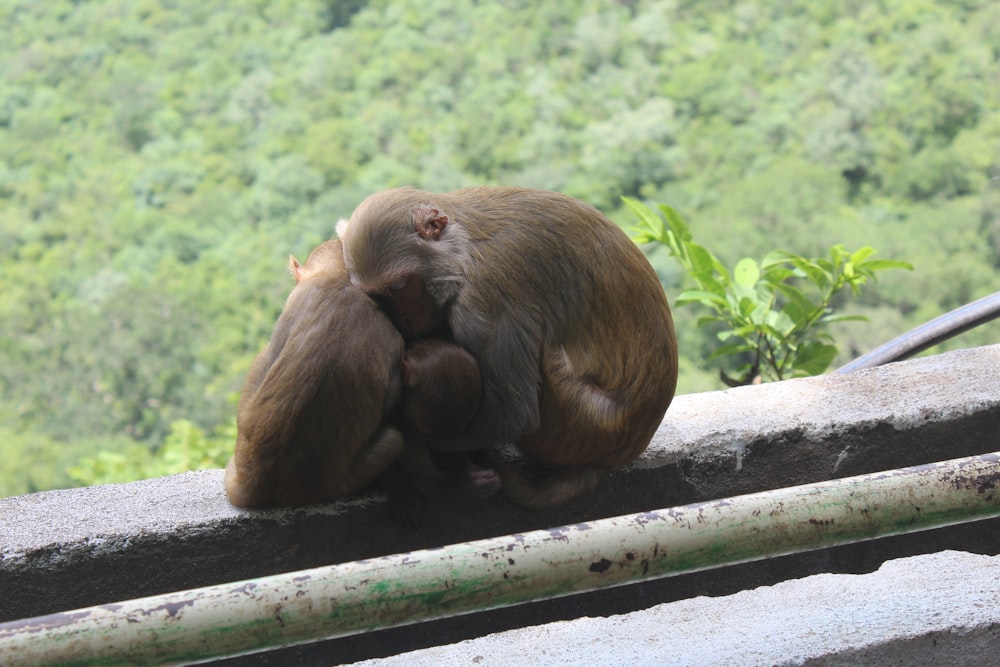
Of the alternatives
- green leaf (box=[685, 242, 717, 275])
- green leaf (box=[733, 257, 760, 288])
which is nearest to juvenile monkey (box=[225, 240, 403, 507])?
green leaf (box=[685, 242, 717, 275])

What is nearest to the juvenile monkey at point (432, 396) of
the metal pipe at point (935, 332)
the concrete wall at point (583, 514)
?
the concrete wall at point (583, 514)

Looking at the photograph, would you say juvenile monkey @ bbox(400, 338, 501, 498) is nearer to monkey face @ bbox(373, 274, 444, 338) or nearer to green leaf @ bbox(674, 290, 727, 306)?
monkey face @ bbox(373, 274, 444, 338)

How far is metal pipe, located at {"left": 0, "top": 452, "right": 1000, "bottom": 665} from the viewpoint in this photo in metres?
1.20

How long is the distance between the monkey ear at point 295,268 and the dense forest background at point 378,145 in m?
15.7

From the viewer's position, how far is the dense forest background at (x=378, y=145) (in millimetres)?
19734

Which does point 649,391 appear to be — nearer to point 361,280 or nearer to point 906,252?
point 361,280

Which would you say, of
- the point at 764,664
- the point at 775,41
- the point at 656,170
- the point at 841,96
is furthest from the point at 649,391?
the point at 775,41

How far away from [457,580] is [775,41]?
26932 millimetres

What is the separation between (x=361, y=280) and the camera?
2.22 m

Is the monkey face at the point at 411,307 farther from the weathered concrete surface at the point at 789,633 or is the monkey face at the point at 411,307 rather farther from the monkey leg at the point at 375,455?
the weathered concrete surface at the point at 789,633

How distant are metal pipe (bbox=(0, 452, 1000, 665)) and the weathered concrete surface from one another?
1.39 feet

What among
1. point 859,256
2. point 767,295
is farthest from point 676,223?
point 859,256

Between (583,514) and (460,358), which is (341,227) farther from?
(583,514)

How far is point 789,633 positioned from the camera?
185cm
